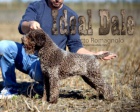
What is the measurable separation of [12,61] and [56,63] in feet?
3.46

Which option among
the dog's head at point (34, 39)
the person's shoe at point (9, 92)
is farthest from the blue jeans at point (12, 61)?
the dog's head at point (34, 39)

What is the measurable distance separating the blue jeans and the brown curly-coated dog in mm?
585

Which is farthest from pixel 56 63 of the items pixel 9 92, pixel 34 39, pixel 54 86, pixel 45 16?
pixel 9 92

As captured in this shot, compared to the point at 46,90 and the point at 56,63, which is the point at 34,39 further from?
the point at 46,90

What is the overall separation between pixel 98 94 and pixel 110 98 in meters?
0.28

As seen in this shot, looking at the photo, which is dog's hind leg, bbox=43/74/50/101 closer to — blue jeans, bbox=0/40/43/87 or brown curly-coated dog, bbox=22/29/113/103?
brown curly-coated dog, bbox=22/29/113/103

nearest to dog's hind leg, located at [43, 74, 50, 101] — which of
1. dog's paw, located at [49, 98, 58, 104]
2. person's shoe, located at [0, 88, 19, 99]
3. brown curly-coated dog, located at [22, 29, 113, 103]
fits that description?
brown curly-coated dog, located at [22, 29, 113, 103]

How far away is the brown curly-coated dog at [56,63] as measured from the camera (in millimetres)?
5707

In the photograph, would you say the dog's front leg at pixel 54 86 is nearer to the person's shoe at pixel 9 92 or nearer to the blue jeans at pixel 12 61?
the blue jeans at pixel 12 61

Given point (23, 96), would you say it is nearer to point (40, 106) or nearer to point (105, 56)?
point (40, 106)

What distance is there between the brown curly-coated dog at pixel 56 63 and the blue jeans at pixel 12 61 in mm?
585

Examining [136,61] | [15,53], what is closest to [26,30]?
[15,53]

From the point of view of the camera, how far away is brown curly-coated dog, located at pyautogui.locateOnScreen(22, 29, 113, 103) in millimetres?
5707

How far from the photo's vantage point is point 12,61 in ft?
21.6
